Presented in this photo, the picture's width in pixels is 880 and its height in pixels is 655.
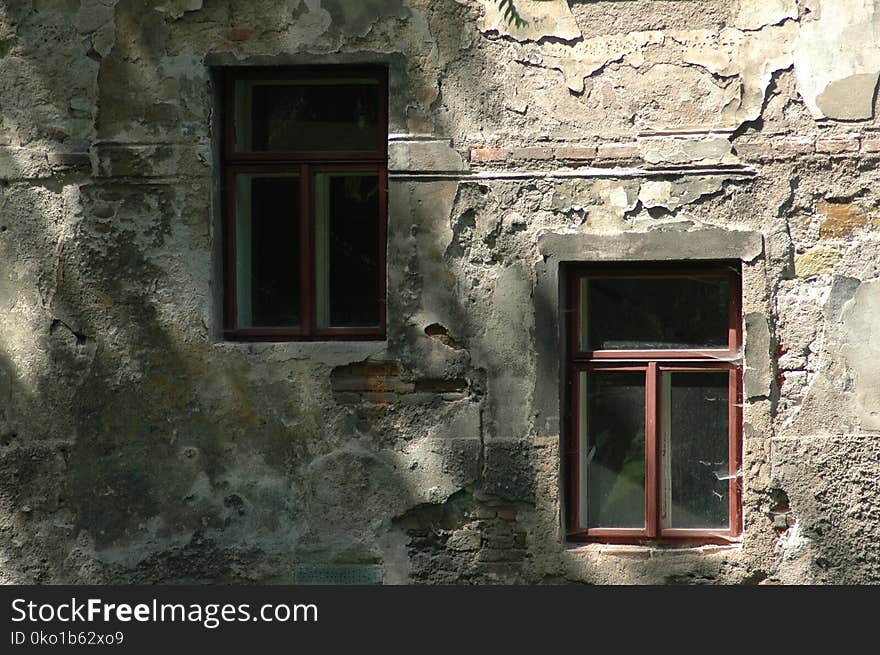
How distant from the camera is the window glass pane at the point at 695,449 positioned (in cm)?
513

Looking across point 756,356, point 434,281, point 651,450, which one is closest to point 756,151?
point 756,356

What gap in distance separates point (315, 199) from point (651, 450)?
174 cm

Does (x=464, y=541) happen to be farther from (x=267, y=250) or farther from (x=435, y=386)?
(x=267, y=250)

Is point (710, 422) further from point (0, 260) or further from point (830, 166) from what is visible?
point (0, 260)

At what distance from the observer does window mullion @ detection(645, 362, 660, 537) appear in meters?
5.11

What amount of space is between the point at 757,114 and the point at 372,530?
89.6 inches

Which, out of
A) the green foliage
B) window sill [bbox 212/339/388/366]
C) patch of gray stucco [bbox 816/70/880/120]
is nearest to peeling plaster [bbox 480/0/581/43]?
the green foliage

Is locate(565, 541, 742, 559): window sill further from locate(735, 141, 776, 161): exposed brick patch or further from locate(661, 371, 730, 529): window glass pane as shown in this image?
locate(735, 141, 776, 161): exposed brick patch

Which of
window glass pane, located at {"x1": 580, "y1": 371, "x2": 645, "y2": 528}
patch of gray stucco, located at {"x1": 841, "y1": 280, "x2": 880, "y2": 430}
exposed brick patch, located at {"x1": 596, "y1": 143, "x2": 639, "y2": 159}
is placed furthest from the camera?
window glass pane, located at {"x1": 580, "y1": 371, "x2": 645, "y2": 528}

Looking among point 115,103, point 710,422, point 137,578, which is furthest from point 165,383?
point 710,422

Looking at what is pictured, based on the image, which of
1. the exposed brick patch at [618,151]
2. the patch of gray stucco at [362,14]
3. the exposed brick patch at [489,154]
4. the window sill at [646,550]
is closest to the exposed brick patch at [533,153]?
the exposed brick patch at [489,154]

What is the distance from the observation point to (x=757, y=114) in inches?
197

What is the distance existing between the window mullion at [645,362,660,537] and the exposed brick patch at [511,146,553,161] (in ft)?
3.11

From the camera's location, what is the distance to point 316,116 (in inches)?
209
